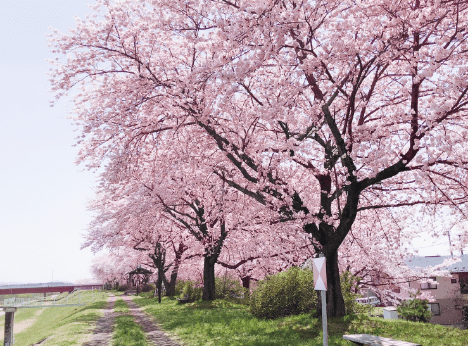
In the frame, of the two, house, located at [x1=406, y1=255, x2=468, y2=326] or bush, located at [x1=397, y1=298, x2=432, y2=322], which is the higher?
bush, located at [x1=397, y1=298, x2=432, y2=322]

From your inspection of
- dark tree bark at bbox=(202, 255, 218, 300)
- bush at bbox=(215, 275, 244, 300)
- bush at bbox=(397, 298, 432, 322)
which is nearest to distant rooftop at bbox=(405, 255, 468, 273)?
bush at bbox=(397, 298, 432, 322)

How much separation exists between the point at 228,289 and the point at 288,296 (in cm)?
1165

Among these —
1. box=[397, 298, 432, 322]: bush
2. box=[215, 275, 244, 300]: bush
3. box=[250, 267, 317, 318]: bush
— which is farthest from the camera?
box=[215, 275, 244, 300]: bush

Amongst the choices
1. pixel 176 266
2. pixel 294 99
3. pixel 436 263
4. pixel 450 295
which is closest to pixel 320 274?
pixel 294 99

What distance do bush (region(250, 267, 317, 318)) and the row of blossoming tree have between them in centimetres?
166

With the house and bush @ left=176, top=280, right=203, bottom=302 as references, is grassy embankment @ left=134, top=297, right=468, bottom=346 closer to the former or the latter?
bush @ left=176, top=280, right=203, bottom=302

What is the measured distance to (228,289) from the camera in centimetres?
2500

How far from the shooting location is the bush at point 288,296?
550 inches

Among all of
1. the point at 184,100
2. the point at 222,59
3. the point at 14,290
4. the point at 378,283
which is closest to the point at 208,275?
the point at 378,283

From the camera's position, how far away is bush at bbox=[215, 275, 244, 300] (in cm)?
2441

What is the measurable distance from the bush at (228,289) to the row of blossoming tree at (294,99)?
1008 centimetres

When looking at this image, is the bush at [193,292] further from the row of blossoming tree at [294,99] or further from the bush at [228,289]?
the row of blossoming tree at [294,99]

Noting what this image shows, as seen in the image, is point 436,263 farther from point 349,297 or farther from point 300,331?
point 300,331

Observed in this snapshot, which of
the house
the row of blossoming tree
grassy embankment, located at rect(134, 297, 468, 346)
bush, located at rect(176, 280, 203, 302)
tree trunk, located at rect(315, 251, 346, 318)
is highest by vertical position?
the row of blossoming tree
